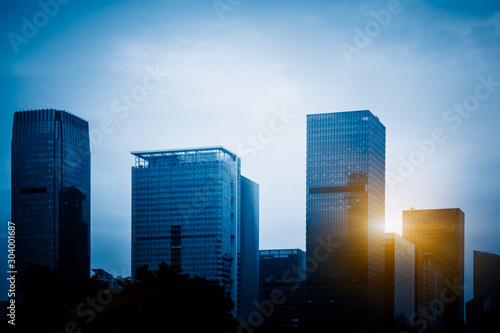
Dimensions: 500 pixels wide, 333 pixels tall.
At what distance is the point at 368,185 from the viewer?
163 meters

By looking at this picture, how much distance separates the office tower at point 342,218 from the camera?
158750mm

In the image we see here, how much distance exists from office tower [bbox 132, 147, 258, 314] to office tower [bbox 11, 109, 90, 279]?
16927mm

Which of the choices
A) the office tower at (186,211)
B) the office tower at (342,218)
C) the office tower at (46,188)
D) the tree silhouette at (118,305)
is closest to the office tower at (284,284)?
the office tower at (342,218)

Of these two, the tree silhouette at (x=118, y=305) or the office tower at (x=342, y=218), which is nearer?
the tree silhouette at (x=118, y=305)

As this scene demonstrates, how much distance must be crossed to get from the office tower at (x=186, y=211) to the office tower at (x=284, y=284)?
35.3 feet

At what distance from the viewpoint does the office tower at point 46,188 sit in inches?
6526

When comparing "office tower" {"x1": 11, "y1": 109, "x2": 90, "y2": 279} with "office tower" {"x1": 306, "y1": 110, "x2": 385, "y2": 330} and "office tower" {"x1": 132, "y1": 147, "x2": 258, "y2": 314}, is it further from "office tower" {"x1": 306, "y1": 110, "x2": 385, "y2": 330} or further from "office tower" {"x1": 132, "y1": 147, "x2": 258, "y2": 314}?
"office tower" {"x1": 306, "y1": 110, "x2": 385, "y2": 330}

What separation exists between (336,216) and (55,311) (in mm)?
111060

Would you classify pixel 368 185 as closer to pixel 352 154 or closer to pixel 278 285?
pixel 352 154

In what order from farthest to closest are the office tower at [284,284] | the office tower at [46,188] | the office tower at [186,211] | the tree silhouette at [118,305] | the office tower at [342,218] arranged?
the office tower at [186,211] → the office tower at [46,188] → the office tower at [284,284] → the office tower at [342,218] → the tree silhouette at [118,305]

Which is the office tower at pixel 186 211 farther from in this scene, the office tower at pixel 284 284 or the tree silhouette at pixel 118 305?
the tree silhouette at pixel 118 305

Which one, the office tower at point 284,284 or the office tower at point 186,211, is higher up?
the office tower at point 186,211

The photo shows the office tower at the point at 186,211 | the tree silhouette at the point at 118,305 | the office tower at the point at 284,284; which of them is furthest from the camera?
the office tower at the point at 186,211

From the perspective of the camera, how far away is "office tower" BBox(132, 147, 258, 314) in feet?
576
